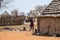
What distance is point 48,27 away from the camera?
22.7m

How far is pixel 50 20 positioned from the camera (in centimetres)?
2259

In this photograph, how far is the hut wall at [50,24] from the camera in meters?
22.3

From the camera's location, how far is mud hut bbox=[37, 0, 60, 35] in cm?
2233

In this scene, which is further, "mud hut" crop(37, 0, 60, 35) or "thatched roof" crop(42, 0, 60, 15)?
"thatched roof" crop(42, 0, 60, 15)

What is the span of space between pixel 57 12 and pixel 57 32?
77.8 inches

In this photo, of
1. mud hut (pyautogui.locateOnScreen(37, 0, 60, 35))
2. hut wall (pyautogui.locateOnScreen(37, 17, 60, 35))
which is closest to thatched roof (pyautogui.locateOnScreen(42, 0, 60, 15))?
mud hut (pyautogui.locateOnScreen(37, 0, 60, 35))

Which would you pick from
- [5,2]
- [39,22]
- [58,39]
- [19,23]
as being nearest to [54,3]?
[39,22]

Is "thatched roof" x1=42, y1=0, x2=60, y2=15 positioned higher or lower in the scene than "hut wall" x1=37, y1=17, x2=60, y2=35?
higher

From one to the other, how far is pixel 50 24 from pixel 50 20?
0.39 metres

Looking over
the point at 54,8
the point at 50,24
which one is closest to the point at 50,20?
the point at 50,24

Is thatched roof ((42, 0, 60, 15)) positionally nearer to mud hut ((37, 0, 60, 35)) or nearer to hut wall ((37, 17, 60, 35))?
mud hut ((37, 0, 60, 35))

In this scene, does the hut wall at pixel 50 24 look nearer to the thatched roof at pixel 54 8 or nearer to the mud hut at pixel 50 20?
the mud hut at pixel 50 20

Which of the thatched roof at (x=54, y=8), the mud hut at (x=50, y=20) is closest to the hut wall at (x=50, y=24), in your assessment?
the mud hut at (x=50, y=20)

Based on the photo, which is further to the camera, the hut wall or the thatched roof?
the thatched roof
